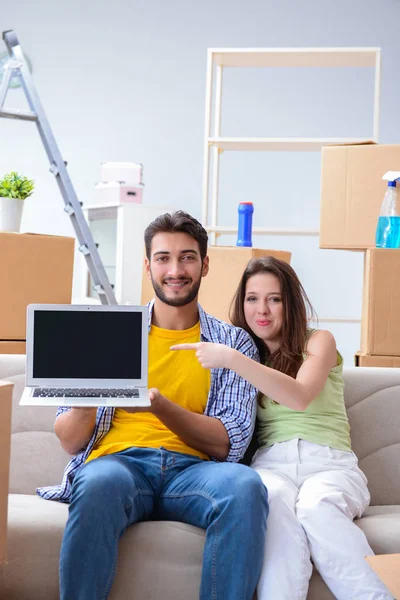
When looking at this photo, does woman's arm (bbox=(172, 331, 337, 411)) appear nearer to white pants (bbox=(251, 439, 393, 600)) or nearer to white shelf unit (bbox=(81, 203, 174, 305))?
white pants (bbox=(251, 439, 393, 600))

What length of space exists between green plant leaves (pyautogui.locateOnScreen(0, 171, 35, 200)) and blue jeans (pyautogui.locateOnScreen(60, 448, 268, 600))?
3.72 feet

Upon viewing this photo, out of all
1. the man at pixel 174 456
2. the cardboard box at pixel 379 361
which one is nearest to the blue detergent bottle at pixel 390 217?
the cardboard box at pixel 379 361

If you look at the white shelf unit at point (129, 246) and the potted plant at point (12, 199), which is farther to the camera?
the white shelf unit at point (129, 246)

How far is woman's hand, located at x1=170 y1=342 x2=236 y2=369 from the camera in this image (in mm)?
1775

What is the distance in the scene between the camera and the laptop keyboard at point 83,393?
1.75 metres

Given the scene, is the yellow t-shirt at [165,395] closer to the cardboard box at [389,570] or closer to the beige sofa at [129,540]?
the beige sofa at [129,540]

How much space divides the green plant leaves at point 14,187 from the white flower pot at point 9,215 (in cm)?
5

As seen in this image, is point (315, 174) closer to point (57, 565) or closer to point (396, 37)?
point (396, 37)

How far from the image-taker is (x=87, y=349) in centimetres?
184

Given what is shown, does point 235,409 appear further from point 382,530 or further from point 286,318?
point 382,530

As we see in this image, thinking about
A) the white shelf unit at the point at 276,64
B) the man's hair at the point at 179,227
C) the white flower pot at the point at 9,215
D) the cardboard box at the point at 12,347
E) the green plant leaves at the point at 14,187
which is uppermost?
the white shelf unit at the point at 276,64

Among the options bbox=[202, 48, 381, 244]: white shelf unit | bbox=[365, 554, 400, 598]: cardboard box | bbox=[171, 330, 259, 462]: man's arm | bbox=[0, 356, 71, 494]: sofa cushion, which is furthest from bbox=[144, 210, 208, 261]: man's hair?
bbox=[202, 48, 381, 244]: white shelf unit

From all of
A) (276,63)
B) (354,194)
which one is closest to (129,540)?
(354,194)

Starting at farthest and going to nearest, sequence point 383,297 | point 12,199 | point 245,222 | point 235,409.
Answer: point 245,222 → point 12,199 → point 383,297 → point 235,409
